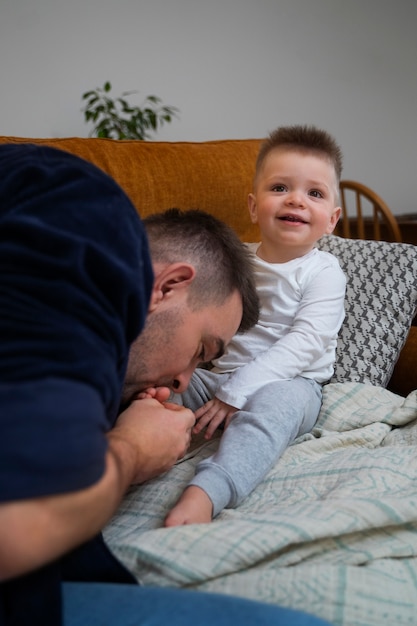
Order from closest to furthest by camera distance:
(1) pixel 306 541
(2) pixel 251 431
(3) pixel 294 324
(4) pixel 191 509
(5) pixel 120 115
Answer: (1) pixel 306 541 → (4) pixel 191 509 → (2) pixel 251 431 → (3) pixel 294 324 → (5) pixel 120 115

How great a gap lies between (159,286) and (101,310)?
0.36 meters

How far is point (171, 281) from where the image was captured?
990 millimetres

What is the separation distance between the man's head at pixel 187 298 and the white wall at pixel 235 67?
6.98 feet

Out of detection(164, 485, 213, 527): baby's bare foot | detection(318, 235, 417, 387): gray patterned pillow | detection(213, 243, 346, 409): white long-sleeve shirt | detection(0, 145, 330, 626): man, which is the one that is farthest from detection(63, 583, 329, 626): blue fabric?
detection(318, 235, 417, 387): gray patterned pillow

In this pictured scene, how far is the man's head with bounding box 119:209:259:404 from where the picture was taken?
0.99 m

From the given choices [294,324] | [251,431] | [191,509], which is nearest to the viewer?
[191,509]

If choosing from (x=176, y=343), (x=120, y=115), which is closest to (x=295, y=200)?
(x=176, y=343)

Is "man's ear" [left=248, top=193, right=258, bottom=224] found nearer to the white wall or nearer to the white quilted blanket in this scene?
the white quilted blanket

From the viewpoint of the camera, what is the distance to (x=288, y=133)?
165 centimetres

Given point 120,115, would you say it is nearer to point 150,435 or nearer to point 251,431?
point 251,431

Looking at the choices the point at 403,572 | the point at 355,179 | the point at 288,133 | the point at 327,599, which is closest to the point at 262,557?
the point at 327,599

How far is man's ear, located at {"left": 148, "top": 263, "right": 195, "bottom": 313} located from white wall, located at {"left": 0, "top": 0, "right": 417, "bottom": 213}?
7.40 feet

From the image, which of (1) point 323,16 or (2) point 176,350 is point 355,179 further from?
(2) point 176,350

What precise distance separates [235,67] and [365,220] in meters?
1.12
